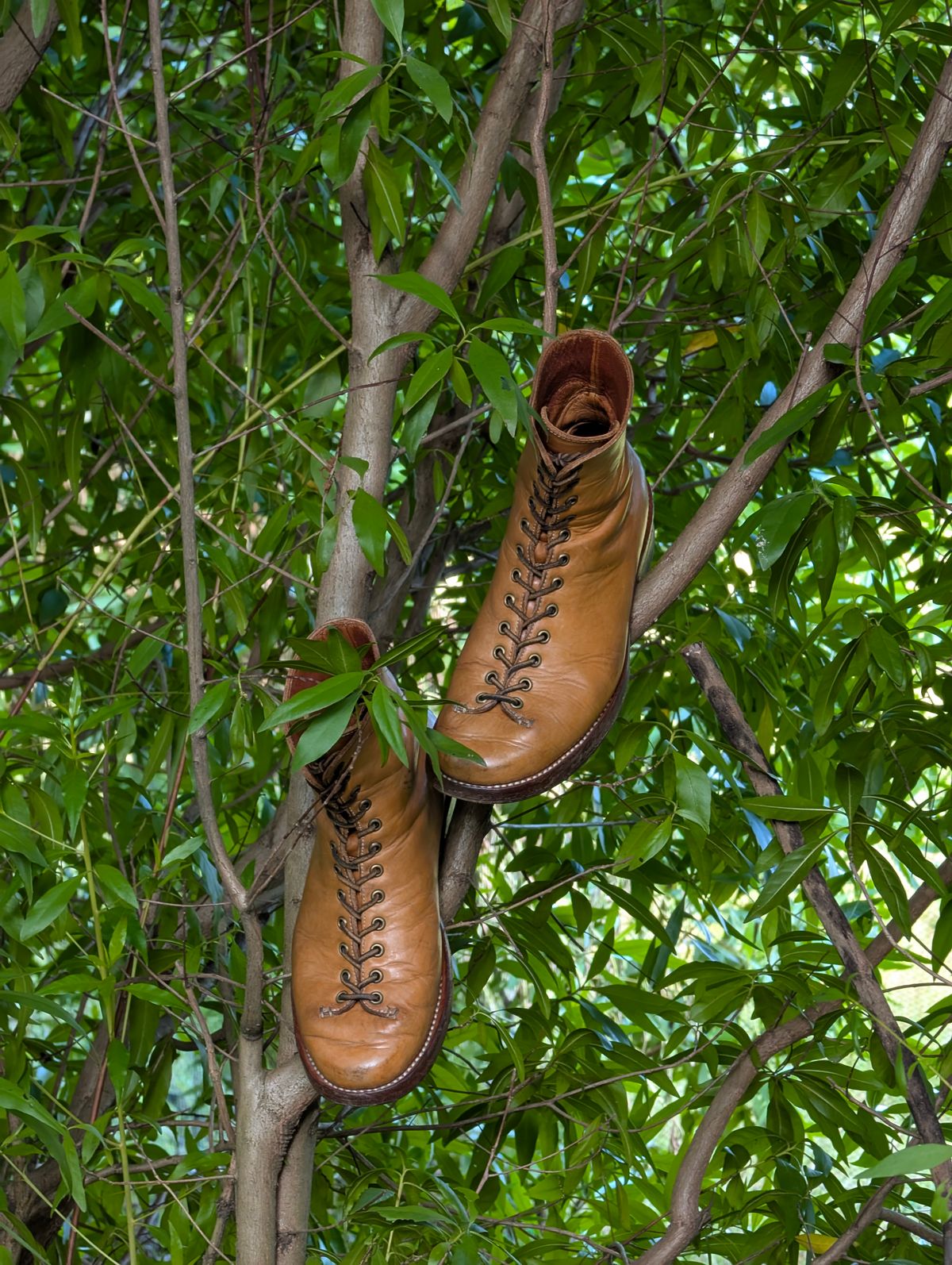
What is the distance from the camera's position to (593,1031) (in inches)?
39.4

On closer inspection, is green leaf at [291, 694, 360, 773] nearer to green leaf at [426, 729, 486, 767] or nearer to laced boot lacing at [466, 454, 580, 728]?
green leaf at [426, 729, 486, 767]

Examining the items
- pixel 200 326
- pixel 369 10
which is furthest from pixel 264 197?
pixel 200 326

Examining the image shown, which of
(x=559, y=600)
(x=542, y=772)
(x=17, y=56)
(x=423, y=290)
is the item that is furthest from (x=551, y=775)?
(x=17, y=56)

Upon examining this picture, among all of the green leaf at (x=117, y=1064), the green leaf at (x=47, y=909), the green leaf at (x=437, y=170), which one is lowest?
the green leaf at (x=117, y=1064)

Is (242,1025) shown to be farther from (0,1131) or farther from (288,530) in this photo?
(288,530)

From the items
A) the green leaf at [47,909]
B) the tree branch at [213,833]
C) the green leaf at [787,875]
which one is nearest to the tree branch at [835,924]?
the green leaf at [787,875]

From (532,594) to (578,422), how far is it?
0.42 ft

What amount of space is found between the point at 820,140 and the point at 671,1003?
2.36 ft

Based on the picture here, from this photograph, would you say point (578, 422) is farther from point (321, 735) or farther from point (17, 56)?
point (17, 56)

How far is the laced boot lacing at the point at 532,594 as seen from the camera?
2.77 feet

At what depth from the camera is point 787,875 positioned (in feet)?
2.81

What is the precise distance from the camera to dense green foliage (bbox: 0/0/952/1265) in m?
0.87

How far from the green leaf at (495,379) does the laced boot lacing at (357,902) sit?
27 cm

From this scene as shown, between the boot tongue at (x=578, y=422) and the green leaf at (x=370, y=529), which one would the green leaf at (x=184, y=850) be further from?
the boot tongue at (x=578, y=422)
